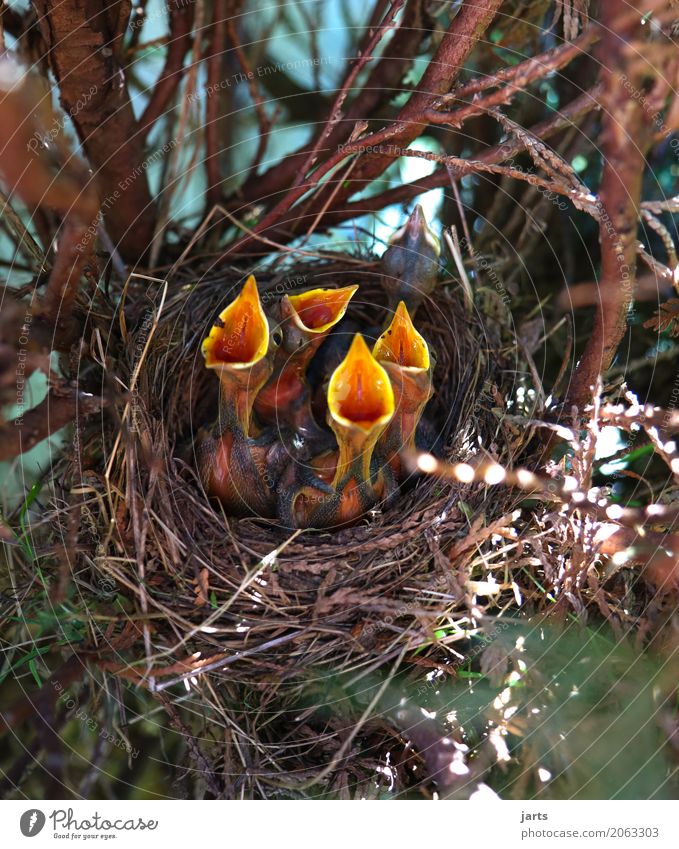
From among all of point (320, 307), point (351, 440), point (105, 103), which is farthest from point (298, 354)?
point (105, 103)

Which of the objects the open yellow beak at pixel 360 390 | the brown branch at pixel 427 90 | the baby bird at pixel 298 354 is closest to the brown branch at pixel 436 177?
the brown branch at pixel 427 90

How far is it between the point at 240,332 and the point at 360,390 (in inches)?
6.4

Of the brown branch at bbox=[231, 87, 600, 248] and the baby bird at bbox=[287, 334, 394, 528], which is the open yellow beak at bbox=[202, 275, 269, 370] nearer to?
the baby bird at bbox=[287, 334, 394, 528]

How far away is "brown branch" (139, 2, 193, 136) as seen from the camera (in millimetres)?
1104

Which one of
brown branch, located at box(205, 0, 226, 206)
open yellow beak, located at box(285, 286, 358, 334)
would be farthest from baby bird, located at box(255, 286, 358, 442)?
brown branch, located at box(205, 0, 226, 206)

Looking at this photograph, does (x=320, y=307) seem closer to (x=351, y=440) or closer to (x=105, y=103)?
(x=351, y=440)

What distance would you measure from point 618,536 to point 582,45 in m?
0.55

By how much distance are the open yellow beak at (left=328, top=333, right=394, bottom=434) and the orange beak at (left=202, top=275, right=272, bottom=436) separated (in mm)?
96

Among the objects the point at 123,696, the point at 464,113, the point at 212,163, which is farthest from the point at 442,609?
the point at 212,163

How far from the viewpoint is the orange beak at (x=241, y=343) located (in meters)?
0.95

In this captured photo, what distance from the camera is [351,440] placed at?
0.95 m

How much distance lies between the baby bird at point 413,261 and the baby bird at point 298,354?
0.12 metres

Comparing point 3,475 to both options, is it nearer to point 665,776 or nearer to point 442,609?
point 442,609

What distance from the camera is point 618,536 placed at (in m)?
0.92
